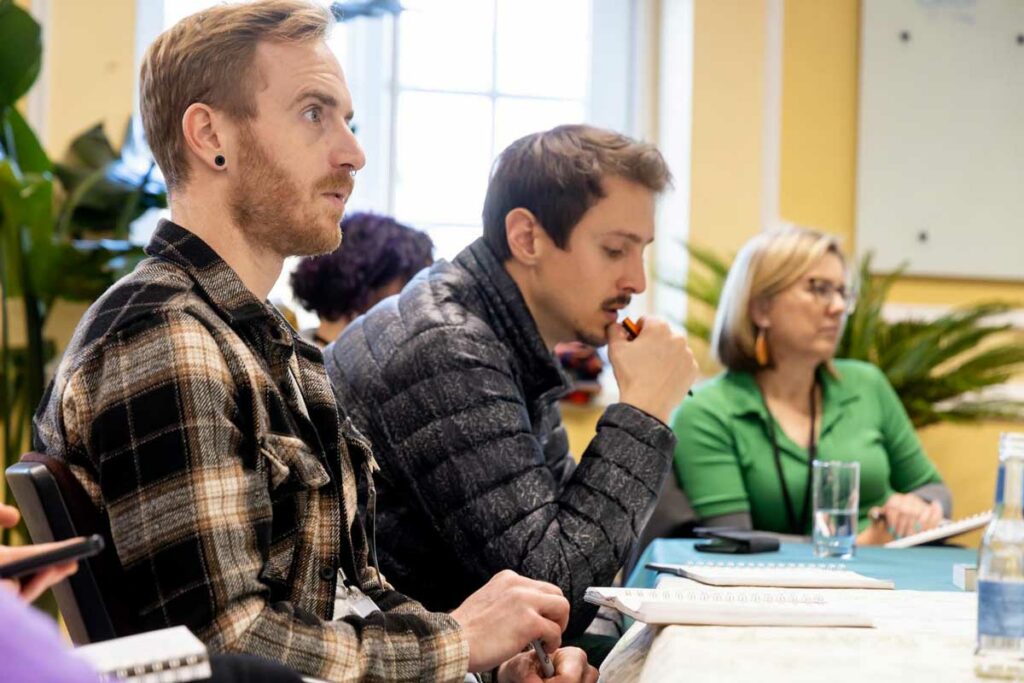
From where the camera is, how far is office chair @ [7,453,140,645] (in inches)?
42.5

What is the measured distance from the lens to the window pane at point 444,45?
4.48m

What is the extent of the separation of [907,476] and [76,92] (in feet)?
8.42

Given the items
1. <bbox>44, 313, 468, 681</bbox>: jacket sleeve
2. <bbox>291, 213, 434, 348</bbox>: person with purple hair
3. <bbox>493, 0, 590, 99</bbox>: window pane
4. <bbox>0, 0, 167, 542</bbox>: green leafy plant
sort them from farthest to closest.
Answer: <bbox>493, 0, 590, 99</bbox>: window pane < <bbox>0, 0, 167, 542</bbox>: green leafy plant < <bbox>291, 213, 434, 348</bbox>: person with purple hair < <bbox>44, 313, 468, 681</bbox>: jacket sleeve

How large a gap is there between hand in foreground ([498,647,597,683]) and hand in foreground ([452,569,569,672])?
126mm

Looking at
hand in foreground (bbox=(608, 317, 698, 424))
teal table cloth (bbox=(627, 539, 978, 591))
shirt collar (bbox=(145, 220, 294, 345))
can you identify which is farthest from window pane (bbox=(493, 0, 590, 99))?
shirt collar (bbox=(145, 220, 294, 345))

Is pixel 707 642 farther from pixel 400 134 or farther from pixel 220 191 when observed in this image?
pixel 400 134

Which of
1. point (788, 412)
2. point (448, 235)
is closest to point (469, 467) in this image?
point (788, 412)

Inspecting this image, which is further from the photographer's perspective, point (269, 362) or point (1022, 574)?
point (269, 362)

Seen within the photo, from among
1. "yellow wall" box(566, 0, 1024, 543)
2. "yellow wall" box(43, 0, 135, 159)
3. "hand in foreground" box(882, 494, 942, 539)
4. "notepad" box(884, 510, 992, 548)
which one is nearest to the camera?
"notepad" box(884, 510, 992, 548)

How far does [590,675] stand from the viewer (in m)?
1.51

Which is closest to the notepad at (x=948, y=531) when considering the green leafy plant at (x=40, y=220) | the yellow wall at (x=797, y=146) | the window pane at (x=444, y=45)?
the yellow wall at (x=797, y=146)

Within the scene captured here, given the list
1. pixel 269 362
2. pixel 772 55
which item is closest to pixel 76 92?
pixel 772 55

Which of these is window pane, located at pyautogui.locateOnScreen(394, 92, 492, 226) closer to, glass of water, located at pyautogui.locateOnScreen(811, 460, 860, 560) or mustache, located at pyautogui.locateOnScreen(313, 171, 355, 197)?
glass of water, located at pyautogui.locateOnScreen(811, 460, 860, 560)

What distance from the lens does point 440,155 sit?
4496mm
